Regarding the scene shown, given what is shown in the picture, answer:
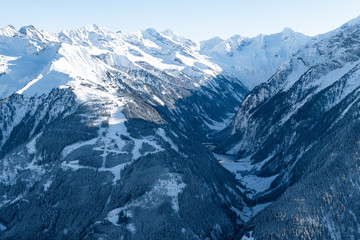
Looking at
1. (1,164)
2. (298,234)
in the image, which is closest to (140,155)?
(1,164)

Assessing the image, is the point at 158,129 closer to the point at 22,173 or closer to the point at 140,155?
the point at 140,155

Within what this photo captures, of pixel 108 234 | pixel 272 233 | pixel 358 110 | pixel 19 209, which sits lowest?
pixel 19 209

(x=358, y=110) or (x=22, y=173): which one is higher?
(x=358, y=110)

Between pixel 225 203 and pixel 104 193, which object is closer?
pixel 104 193

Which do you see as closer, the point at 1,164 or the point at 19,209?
the point at 19,209

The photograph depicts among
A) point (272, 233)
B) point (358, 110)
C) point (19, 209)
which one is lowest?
point (19, 209)

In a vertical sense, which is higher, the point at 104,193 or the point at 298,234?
the point at 298,234

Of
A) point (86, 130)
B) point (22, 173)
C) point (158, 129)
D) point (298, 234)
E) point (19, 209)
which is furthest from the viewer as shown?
point (158, 129)

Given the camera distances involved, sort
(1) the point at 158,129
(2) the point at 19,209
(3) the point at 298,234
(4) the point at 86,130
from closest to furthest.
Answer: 1. (3) the point at 298,234
2. (2) the point at 19,209
3. (4) the point at 86,130
4. (1) the point at 158,129

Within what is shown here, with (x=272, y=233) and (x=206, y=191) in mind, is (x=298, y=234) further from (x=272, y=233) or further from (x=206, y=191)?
(x=206, y=191)
